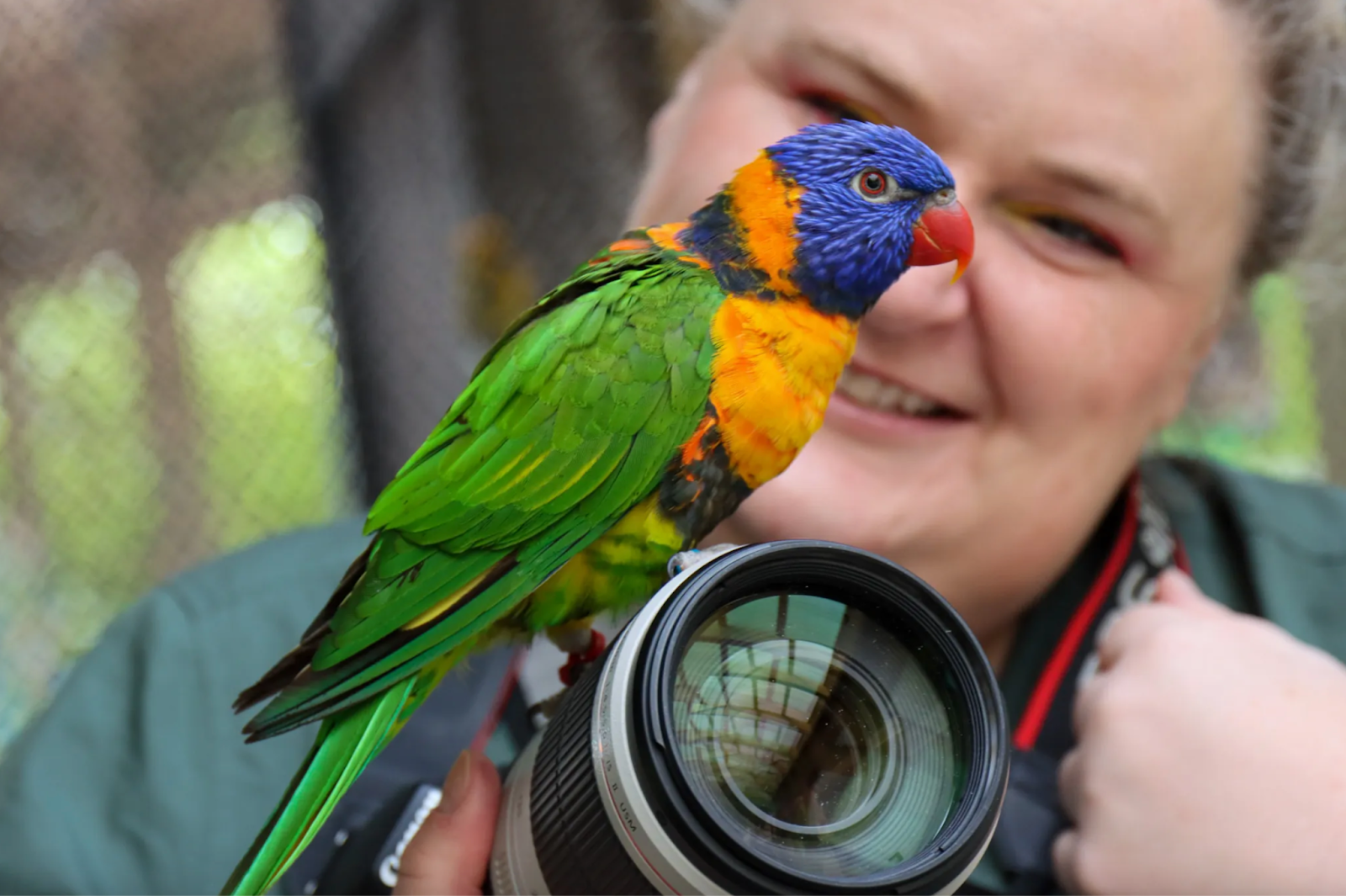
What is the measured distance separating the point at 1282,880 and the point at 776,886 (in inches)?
22.7

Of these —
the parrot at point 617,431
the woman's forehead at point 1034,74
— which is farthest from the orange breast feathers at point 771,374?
the woman's forehead at point 1034,74

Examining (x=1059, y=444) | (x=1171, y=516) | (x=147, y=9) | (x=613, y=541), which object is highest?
(x=147, y=9)

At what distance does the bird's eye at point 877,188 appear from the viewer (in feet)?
2.29

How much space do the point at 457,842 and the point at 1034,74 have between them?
81 centimetres

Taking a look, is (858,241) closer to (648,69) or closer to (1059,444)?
(1059,444)

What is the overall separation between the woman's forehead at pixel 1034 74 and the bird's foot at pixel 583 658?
0.54 metres

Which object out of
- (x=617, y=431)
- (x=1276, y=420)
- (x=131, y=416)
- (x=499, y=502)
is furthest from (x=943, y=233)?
(x=1276, y=420)

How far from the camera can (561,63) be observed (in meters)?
1.75

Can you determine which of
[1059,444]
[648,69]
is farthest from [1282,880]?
[648,69]

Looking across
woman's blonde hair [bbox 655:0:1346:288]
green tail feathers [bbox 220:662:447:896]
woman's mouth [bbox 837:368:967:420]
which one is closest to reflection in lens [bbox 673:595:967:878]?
green tail feathers [bbox 220:662:447:896]

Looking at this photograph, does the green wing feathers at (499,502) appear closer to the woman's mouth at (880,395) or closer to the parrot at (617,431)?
the parrot at (617,431)

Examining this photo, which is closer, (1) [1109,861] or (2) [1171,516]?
(1) [1109,861]

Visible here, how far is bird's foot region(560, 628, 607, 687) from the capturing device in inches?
31.4

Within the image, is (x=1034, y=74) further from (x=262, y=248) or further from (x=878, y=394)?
(x=262, y=248)
